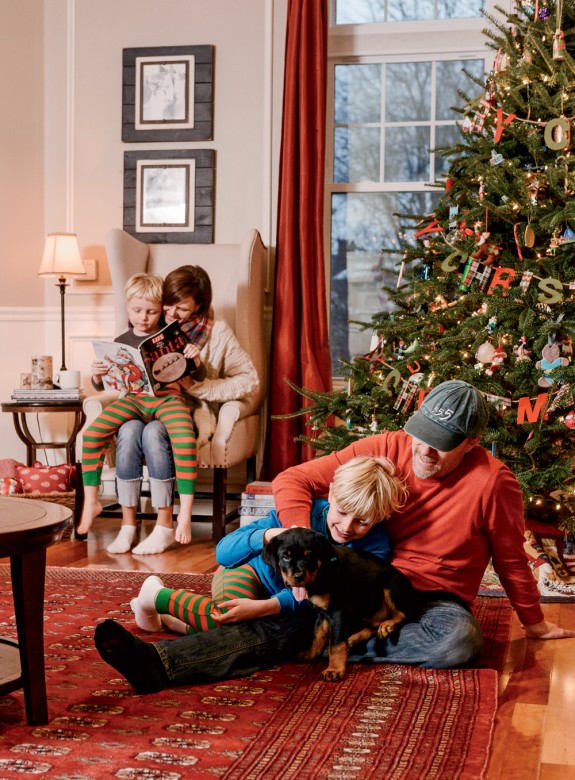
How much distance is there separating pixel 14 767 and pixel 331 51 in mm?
3802

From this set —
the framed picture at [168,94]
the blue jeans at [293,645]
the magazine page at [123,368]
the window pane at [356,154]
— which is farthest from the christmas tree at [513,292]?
the framed picture at [168,94]

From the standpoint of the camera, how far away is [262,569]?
219 centimetres

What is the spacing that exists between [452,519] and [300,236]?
2471 mm

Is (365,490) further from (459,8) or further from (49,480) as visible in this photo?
(459,8)

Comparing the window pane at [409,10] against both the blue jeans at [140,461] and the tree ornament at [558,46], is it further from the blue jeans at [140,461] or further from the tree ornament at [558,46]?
the blue jeans at [140,461]

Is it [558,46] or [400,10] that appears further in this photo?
[400,10]

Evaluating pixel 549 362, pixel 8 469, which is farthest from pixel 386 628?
pixel 8 469

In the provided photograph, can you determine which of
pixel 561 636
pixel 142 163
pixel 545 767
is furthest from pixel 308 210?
pixel 545 767

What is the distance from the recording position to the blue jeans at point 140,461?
361cm

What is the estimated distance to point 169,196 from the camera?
4637mm

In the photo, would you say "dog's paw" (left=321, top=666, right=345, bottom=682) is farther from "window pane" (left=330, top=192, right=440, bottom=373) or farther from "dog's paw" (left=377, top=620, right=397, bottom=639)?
"window pane" (left=330, top=192, right=440, bottom=373)

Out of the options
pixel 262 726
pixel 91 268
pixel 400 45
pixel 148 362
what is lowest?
pixel 262 726

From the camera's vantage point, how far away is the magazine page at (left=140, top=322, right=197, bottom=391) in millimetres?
3682

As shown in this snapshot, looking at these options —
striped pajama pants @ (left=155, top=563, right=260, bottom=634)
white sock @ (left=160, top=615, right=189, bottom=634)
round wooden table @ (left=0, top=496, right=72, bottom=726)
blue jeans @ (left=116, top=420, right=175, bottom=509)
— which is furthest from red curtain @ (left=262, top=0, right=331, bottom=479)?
round wooden table @ (left=0, top=496, right=72, bottom=726)
